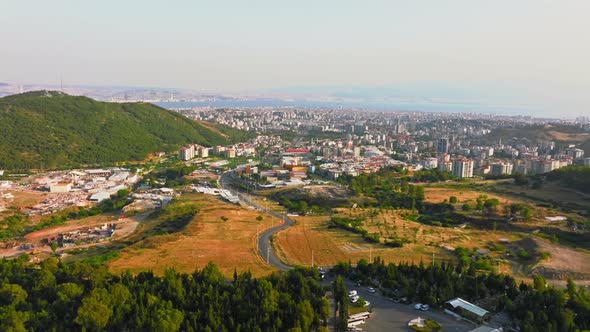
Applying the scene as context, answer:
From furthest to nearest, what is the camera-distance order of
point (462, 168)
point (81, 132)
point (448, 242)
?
point (81, 132) < point (462, 168) < point (448, 242)

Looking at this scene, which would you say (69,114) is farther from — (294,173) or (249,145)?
(294,173)

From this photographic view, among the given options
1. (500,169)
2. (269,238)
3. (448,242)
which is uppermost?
(500,169)

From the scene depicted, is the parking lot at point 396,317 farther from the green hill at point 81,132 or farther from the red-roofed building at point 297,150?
the red-roofed building at point 297,150

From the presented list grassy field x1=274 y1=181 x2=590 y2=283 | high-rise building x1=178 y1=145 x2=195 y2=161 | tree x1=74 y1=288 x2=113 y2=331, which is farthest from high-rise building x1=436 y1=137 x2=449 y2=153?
tree x1=74 y1=288 x2=113 y2=331

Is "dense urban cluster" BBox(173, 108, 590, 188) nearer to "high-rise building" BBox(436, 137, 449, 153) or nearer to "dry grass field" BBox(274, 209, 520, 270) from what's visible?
"high-rise building" BBox(436, 137, 449, 153)

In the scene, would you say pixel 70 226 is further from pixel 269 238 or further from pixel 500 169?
pixel 500 169

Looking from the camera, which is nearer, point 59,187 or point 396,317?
point 396,317

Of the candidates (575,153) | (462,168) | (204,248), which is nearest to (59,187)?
(204,248)
